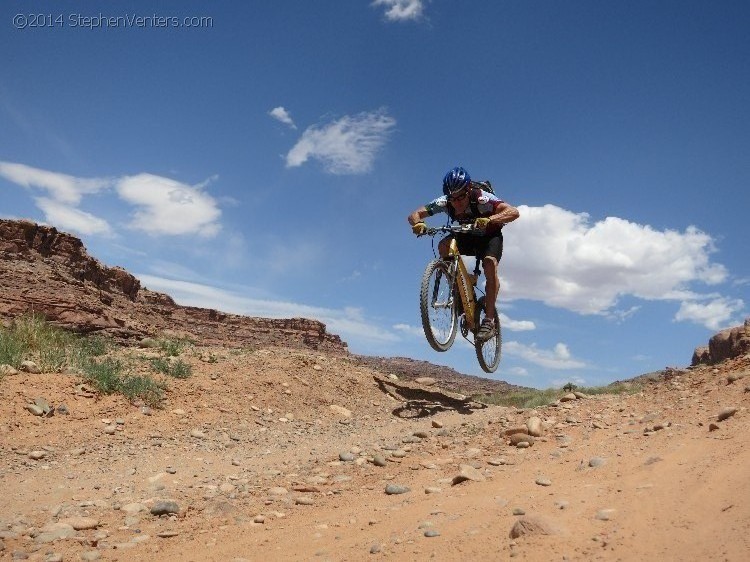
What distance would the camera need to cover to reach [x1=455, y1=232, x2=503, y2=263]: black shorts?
9867 mm

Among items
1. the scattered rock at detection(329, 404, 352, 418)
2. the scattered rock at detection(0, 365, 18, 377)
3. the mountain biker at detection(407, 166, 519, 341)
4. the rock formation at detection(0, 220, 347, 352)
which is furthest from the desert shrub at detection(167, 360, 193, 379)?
the rock formation at detection(0, 220, 347, 352)

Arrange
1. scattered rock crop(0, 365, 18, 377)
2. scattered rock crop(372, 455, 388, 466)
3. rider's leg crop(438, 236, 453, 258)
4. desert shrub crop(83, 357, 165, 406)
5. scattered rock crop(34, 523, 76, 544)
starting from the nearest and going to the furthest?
scattered rock crop(34, 523, 76, 544), scattered rock crop(372, 455, 388, 466), scattered rock crop(0, 365, 18, 377), desert shrub crop(83, 357, 165, 406), rider's leg crop(438, 236, 453, 258)

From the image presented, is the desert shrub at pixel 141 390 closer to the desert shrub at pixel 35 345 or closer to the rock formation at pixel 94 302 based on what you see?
the desert shrub at pixel 35 345

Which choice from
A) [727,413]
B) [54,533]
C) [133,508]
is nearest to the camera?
[54,533]

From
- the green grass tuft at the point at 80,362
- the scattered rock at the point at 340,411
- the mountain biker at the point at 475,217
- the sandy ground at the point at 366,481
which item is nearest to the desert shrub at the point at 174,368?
the green grass tuft at the point at 80,362

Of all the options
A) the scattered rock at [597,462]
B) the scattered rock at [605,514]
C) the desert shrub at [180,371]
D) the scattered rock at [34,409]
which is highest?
the desert shrub at [180,371]

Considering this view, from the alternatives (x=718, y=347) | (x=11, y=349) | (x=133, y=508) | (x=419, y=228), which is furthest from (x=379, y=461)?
(x=718, y=347)

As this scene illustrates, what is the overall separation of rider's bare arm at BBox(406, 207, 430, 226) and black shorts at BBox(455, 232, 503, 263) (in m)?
0.70

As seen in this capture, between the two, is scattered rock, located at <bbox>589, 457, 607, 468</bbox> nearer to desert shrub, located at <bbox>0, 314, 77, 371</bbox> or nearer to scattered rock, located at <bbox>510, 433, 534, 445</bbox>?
scattered rock, located at <bbox>510, 433, 534, 445</bbox>

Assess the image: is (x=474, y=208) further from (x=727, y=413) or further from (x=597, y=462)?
(x=597, y=462)

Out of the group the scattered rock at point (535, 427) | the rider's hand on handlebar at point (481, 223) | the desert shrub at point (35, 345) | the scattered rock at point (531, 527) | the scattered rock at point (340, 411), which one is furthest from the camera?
the scattered rock at point (340, 411)

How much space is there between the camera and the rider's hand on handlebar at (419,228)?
9.27 metres

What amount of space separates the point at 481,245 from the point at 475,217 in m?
0.61

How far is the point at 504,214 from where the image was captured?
9.25 metres
